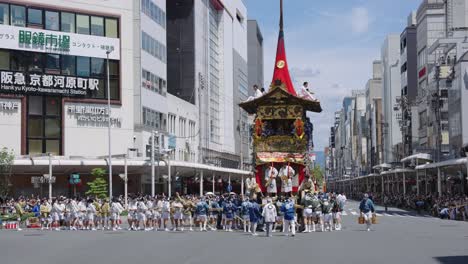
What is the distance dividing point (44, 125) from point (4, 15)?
9215 mm

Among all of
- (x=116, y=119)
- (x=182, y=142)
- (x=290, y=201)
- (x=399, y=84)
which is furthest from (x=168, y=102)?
(x=399, y=84)

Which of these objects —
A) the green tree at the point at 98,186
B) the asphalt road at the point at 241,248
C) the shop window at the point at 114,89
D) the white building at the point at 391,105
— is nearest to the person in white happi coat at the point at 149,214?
the asphalt road at the point at 241,248

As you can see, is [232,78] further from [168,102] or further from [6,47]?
[6,47]

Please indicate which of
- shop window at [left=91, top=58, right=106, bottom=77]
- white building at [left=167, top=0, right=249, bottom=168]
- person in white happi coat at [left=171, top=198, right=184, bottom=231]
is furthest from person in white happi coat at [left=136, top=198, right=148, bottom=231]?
white building at [left=167, top=0, right=249, bottom=168]

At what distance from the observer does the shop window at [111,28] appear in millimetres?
60947

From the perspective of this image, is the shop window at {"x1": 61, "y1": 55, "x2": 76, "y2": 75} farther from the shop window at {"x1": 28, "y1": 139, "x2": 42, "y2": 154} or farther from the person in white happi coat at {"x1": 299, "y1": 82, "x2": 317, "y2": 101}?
the person in white happi coat at {"x1": 299, "y1": 82, "x2": 317, "y2": 101}

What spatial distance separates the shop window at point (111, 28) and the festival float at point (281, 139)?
93.4ft

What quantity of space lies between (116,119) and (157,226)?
26065 mm

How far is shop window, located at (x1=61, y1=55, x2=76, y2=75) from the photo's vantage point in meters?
58.4

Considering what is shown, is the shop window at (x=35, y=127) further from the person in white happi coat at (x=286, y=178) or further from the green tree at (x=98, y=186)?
the person in white happi coat at (x=286, y=178)

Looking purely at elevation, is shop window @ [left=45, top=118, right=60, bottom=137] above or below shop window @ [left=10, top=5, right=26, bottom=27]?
below

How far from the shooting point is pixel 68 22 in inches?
2327

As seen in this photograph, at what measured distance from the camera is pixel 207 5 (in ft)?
303

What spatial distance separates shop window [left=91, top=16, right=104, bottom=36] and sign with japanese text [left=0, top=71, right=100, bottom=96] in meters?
4.03
